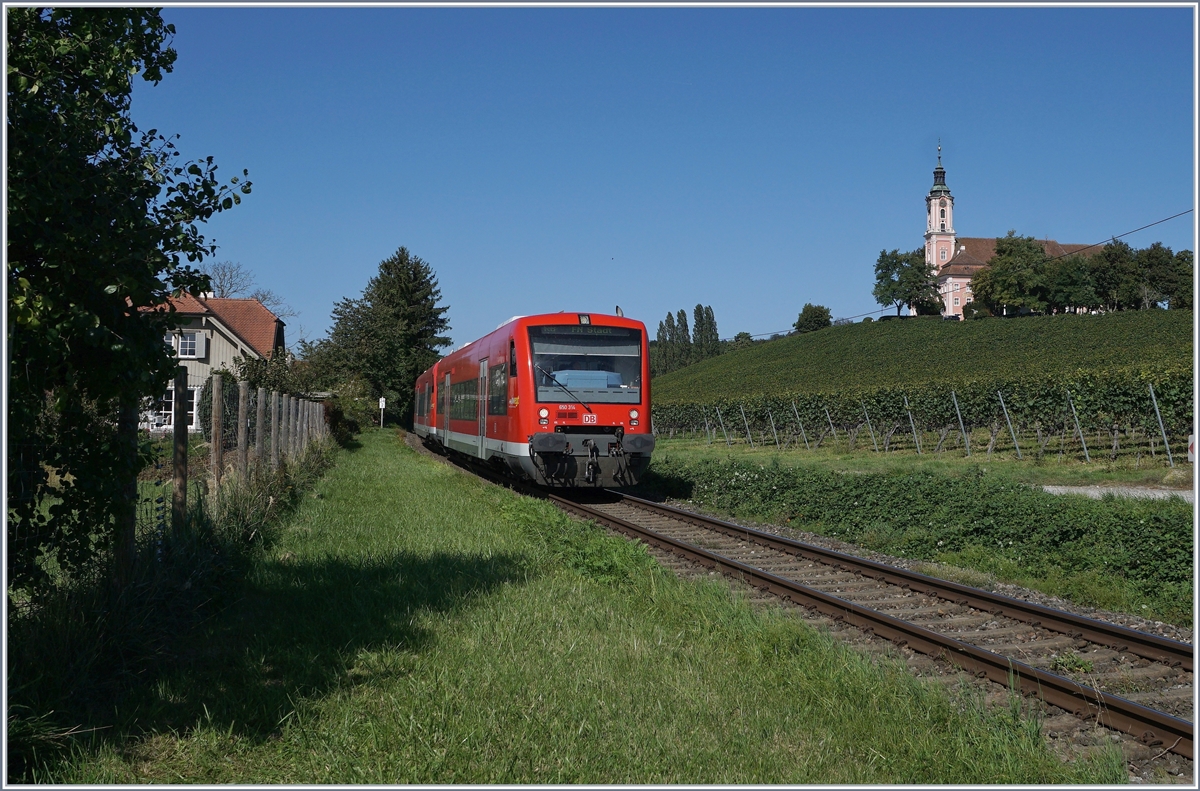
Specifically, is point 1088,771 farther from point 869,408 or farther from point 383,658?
point 869,408

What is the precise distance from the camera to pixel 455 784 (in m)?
4.08

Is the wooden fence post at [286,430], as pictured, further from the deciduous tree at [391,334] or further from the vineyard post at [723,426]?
the deciduous tree at [391,334]

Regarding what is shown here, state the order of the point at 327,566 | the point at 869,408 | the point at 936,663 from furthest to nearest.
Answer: the point at 869,408 → the point at 327,566 → the point at 936,663

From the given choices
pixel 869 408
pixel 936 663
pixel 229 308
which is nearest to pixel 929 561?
pixel 936 663

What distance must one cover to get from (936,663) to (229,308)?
5892 cm

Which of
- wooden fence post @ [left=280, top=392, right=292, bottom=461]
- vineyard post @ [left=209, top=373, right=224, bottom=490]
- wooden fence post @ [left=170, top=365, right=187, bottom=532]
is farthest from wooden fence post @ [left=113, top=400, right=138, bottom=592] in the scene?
wooden fence post @ [left=280, top=392, right=292, bottom=461]

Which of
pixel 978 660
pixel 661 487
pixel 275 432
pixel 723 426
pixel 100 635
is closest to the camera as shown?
pixel 100 635

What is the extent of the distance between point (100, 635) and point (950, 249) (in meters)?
175

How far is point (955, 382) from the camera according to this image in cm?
3353

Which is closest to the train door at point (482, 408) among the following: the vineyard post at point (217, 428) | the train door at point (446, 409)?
the train door at point (446, 409)

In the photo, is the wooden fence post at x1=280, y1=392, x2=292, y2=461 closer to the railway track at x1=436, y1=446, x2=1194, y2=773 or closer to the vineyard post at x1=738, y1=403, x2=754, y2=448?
the railway track at x1=436, y1=446, x2=1194, y2=773

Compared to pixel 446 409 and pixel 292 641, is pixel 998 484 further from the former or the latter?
pixel 446 409

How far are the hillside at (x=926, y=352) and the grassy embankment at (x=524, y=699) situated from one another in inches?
1967

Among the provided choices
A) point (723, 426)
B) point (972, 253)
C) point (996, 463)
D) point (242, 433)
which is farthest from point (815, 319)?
point (242, 433)
